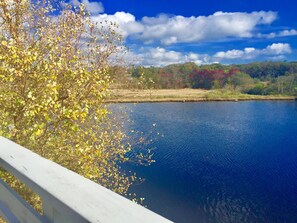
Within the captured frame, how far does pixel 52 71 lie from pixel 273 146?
23214mm

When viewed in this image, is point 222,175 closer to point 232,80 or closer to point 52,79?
point 52,79

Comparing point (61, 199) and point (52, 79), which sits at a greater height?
point (52, 79)

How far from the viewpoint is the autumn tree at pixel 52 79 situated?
3.73 meters

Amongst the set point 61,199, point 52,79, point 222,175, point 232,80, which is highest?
point 232,80

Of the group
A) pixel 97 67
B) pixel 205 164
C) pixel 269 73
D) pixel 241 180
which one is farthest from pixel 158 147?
pixel 269 73

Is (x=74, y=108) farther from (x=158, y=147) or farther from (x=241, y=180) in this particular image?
(x=158, y=147)

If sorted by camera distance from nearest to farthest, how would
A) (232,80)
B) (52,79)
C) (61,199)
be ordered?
(61,199) → (52,79) → (232,80)

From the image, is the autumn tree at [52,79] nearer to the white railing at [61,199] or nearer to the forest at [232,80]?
the white railing at [61,199]

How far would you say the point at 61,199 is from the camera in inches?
37.7

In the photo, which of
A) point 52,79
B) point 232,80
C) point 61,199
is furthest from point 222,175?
point 232,80

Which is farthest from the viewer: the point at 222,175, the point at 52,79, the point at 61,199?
the point at 222,175

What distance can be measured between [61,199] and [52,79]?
3.14 m

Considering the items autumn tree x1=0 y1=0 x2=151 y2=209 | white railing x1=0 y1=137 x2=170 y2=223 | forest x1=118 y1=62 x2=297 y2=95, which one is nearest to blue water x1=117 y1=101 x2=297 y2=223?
autumn tree x1=0 y1=0 x2=151 y2=209

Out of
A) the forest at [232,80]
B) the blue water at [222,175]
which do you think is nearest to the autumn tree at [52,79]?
the blue water at [222,175]
